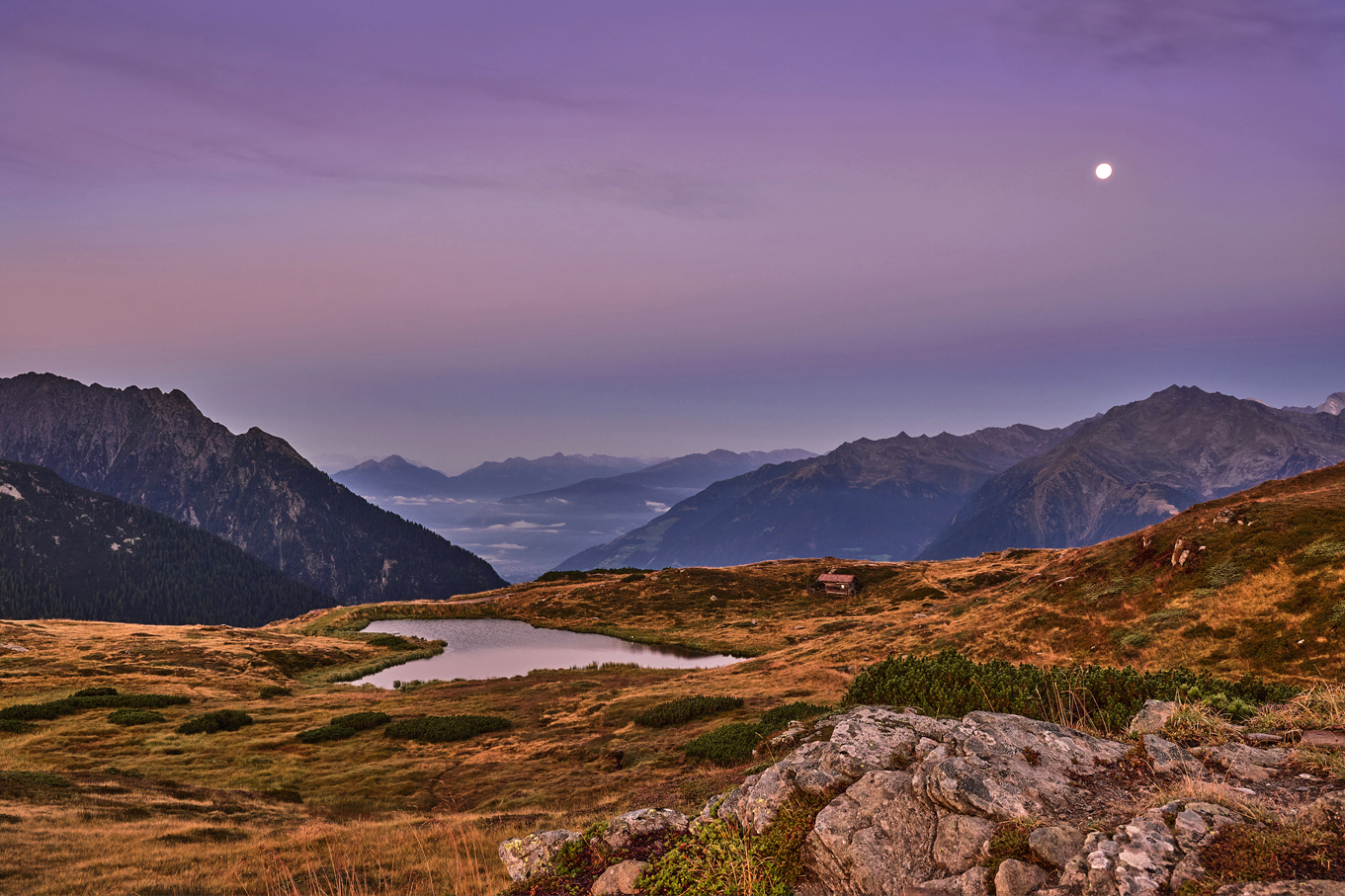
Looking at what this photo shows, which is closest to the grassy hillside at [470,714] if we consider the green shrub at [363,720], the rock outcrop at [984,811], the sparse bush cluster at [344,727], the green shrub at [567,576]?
the sparse bush cluster at [344,727]

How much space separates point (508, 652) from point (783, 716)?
6206cm

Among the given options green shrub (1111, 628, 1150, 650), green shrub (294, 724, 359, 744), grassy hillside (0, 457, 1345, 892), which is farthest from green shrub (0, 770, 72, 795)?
green shrub (1111, 628, 1150, 650)

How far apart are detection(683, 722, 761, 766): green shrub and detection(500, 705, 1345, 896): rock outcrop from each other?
1183 centimetres

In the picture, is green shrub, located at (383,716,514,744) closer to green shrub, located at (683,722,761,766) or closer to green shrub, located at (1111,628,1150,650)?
green shrub, located at (683,722,761,766)

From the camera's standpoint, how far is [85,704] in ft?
142

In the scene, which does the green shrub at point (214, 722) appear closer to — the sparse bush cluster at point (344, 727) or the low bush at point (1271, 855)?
the sparse bush cluster at point (344, 727)

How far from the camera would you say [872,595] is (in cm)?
10900

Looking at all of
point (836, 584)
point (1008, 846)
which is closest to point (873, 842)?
point (1008, 846)

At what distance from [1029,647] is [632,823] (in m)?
33.9

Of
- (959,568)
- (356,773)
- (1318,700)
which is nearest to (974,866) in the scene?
(1318,700)

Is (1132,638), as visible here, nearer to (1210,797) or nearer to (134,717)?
(1210,797)

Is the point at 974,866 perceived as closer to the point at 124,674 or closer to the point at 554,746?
the point at 554,746

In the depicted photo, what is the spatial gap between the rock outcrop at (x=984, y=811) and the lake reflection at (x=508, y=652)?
5663 centimetres

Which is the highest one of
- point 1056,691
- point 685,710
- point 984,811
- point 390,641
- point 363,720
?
point 984,811
